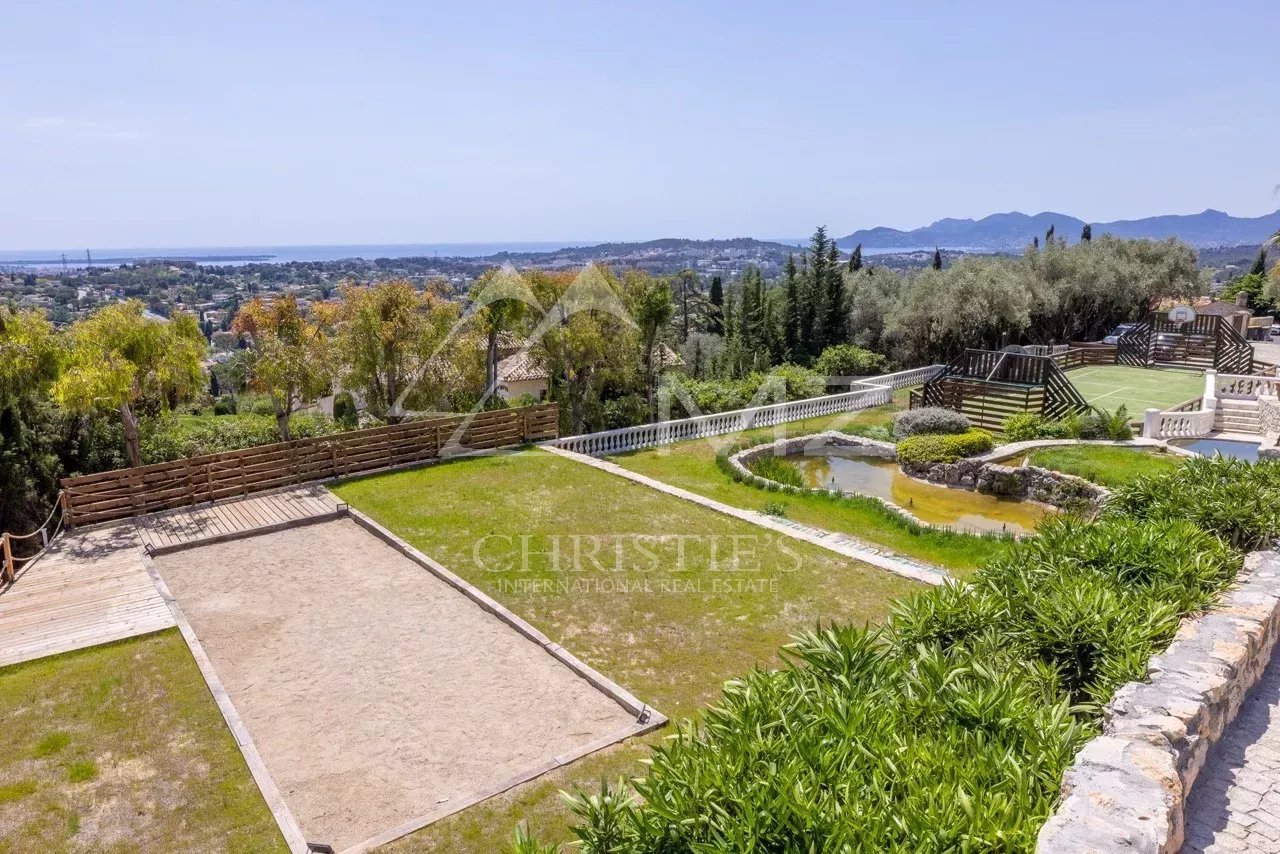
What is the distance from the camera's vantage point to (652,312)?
20500mm

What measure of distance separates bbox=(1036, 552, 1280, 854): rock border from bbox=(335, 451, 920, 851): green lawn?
8.46ft

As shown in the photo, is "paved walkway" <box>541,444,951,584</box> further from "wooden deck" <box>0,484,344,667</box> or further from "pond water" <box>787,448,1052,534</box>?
"wooden deck" <box>0,484,344,667</box>

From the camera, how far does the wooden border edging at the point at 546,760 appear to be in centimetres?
596

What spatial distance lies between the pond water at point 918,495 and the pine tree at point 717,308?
3671cm

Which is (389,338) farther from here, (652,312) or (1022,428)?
(1022,428)

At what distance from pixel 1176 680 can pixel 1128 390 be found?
25.6m

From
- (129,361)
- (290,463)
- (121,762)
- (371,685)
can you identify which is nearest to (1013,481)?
(371,685)

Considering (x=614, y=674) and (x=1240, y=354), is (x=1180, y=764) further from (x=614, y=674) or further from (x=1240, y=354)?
(x=1240, y=354)

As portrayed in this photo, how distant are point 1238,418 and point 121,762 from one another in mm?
25475

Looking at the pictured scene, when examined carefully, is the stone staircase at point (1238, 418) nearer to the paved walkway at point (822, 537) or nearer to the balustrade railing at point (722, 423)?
the balustrade railing at point (722, 423)

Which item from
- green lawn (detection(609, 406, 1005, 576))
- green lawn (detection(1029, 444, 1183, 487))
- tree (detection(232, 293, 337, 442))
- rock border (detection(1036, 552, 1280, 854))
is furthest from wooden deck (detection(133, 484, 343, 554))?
green lawn (detection(1029, 444, 1183, 487))

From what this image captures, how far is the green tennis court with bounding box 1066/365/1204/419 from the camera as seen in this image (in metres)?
23.8

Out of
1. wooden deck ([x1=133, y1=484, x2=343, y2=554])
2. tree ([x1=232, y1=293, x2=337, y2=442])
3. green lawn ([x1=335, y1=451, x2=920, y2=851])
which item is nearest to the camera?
green lawn ([x1=335, y1=451, x2=920, y2=851])

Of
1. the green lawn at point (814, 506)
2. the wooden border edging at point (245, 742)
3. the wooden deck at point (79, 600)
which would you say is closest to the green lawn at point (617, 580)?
the wooden border edging at point (245, 742)
